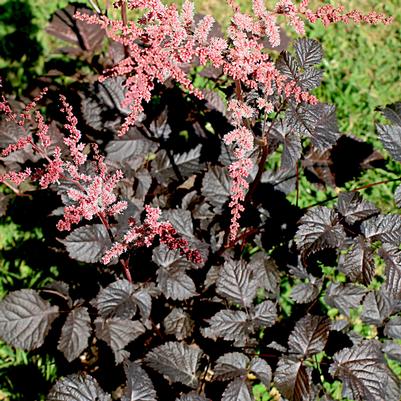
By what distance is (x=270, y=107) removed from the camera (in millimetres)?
1816

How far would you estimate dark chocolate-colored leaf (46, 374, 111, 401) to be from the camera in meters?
1.96

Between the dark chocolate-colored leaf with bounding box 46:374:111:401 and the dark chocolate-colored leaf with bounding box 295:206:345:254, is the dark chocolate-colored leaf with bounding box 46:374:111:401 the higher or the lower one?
the lower one

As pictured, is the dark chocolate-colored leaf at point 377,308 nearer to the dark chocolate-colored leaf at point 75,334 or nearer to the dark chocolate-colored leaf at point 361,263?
the dark chocolate-colored leaf at point 361,263

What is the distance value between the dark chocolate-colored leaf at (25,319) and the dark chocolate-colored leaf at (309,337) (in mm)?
1024

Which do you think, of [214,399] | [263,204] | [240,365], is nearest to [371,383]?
[240,365]

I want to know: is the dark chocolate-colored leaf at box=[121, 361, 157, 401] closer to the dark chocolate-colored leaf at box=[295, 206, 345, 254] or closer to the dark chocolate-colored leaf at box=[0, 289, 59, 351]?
the dark chocolate-colored leaf at box=[0, 289, 59, 351]

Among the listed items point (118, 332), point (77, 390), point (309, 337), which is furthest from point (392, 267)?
point (77, 390)

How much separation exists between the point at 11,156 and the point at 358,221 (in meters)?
1.60

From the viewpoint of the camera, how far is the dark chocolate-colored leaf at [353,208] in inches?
85.0

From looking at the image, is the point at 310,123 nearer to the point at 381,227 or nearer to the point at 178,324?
the point at 381,227

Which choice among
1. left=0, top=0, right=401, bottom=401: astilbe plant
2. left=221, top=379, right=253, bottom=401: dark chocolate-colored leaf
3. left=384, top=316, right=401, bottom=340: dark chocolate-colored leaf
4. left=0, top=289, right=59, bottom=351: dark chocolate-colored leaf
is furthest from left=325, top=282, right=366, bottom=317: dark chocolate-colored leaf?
left=0, top=289, right=59, bottom=351: dark chocolate-colored leaf

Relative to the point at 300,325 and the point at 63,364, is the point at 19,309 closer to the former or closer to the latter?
the point at 63,364

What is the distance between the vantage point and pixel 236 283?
89.7 inches

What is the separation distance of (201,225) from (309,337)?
71 centimetres
